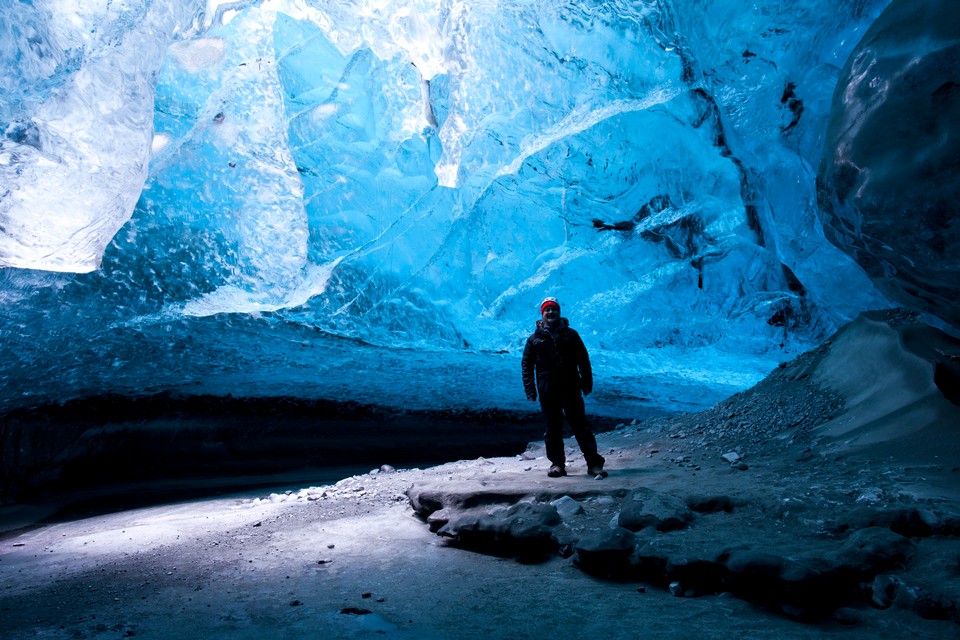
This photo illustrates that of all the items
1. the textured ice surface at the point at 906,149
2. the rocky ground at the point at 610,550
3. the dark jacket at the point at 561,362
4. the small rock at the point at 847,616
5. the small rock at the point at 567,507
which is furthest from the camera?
the dark jacket at the point at 561,362

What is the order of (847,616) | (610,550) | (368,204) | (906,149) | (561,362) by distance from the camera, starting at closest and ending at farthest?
(847,616) → (610,550) → (906,149) → (561,362) → (368,204)

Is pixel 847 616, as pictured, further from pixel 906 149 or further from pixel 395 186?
pixel 395 186

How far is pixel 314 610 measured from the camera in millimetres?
1948

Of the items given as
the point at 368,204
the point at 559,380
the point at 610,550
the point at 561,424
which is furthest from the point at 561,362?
the point at 368,204

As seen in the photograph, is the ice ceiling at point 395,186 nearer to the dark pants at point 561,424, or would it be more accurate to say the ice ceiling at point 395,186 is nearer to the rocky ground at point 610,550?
the rocky ground at point 610,550

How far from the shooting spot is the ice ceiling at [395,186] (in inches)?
227

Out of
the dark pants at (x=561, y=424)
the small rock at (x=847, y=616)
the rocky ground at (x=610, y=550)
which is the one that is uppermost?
the dark pants at (x=561, y=424)

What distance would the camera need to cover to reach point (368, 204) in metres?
7.54

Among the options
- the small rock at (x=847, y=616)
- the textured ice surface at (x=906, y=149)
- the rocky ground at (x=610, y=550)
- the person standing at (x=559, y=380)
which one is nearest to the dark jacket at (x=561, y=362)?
the person standing at (x=559, y=380)

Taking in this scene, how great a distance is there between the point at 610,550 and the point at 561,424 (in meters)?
1.62

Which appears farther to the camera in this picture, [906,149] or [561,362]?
[561,362]

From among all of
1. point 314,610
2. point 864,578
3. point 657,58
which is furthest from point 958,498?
point 657,58

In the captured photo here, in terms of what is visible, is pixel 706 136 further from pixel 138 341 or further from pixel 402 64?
pixel 138 341

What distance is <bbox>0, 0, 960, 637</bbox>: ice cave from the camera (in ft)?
19.0
